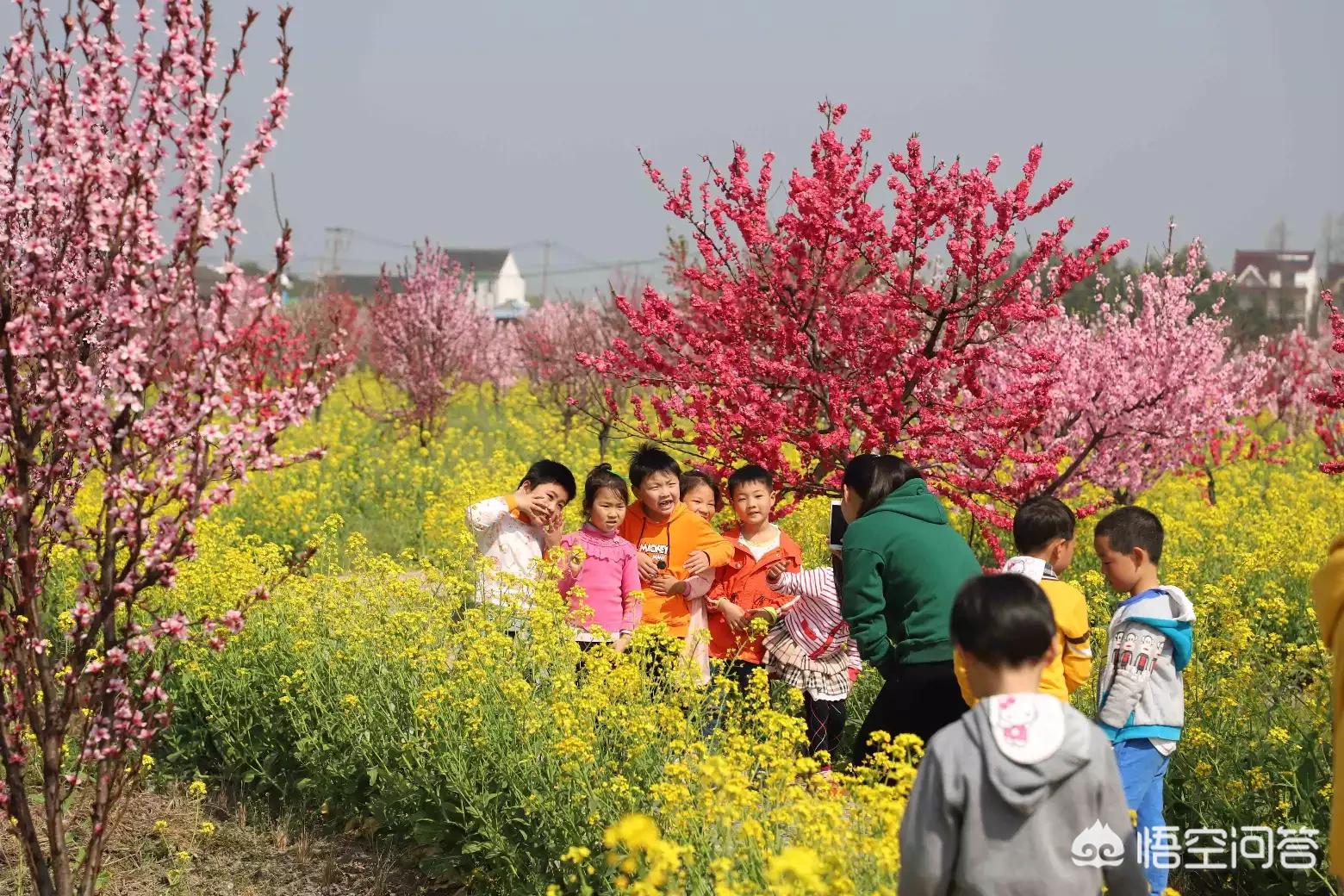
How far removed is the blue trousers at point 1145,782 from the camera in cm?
435

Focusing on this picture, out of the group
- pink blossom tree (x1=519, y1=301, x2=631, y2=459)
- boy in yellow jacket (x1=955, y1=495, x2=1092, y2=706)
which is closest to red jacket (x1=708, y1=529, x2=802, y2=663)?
boy in yellow jacket (x1=955, y1=495, x2=1092, y2=706)

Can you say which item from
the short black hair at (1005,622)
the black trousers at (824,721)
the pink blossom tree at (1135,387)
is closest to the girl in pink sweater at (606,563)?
the black trousers at (824,721)

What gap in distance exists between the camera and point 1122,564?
14.5ft

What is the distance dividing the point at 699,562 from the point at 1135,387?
555 cm

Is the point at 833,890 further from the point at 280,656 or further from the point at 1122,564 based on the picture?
the point at 280,656

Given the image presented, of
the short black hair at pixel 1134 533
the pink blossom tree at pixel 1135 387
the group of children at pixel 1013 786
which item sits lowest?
the group of children at pixel 1013 786

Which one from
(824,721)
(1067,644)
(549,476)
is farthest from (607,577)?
(1067,644)

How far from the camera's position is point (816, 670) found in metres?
5.74

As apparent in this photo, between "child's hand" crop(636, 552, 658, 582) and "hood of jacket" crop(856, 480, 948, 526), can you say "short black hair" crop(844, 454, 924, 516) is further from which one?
"child's hand" crop(636, 552, 658, 582)

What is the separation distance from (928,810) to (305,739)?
364 centimetres

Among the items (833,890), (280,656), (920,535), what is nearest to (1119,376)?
(920,535)

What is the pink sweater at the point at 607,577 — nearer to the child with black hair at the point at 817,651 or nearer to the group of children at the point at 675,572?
the group of children at the point at 675,572

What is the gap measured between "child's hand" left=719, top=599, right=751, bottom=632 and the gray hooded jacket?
325 centimetres

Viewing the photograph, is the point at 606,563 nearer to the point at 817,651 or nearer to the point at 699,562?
the point at 699,562
